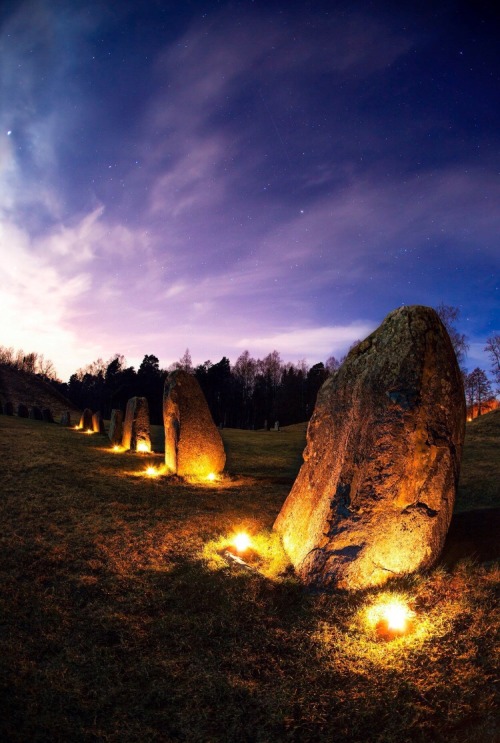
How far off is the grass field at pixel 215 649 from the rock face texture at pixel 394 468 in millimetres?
305

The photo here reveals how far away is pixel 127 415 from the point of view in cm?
1820

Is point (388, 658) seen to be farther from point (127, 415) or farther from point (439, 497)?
point (127, 415)

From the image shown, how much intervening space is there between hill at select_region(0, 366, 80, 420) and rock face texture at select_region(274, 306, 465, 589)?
42655 millimetres

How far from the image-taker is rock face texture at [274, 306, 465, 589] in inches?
181

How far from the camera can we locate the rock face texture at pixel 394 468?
4590mm

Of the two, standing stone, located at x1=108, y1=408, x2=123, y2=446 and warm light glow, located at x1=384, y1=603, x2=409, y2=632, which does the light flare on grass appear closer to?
warm light glow, located at x1=384, y1=603, x2=409, y2=632

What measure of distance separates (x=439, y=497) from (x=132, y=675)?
12.4 ft

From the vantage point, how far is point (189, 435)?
12.6m

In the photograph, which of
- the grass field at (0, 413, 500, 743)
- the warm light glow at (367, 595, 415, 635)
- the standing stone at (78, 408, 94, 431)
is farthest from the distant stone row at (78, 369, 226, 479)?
the standing stone at (78, 408, 94, 431)

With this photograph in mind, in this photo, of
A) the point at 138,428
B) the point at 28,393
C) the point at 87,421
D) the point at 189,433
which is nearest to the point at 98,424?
the point at 87,421

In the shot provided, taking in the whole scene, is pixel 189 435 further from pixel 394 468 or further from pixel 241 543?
pixel 394 468

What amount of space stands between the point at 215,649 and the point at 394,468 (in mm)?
2677

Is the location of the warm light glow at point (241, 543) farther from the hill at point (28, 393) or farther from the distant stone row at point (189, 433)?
the hill at point (28, 393)

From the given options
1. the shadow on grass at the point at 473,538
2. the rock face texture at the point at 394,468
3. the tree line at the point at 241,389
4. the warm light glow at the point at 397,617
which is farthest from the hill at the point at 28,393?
the warm light glow at the point at 397,617
